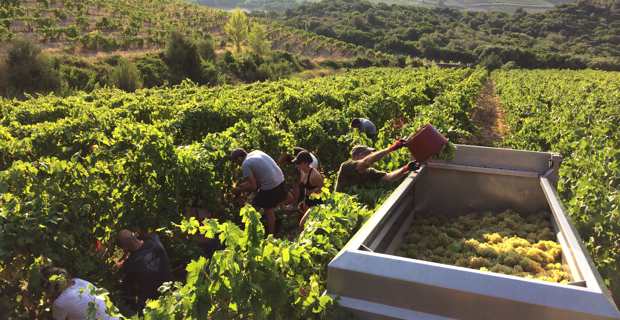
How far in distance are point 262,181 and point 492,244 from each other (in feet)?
11.9

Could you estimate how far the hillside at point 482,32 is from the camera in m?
83.2

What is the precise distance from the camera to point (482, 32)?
125 metres

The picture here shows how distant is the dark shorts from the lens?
6.82m

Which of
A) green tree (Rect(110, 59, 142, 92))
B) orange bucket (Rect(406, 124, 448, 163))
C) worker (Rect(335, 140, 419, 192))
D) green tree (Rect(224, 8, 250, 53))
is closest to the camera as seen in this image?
orange bucket (Rect(406, 124, 448, 163))

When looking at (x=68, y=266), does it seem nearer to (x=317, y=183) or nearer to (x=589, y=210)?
(x=317, y=183)

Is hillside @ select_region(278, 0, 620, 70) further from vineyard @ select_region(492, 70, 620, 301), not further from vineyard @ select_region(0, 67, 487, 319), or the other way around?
vineyard @ select_region(0, 67, 487, 319)

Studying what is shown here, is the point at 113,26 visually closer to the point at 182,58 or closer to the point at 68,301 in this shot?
the point at 182,58

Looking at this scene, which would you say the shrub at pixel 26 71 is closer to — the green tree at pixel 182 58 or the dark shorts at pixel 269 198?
the green tree at pixel 182 58

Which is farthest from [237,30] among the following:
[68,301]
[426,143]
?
[68,301]

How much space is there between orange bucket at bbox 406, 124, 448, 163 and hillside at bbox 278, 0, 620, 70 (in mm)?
79639

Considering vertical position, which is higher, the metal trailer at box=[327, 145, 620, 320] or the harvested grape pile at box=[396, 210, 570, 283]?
the metal trailer at box=[327, 145, 620, 320]

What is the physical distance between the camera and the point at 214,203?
22.4ft

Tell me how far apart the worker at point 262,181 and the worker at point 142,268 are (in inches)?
73.3

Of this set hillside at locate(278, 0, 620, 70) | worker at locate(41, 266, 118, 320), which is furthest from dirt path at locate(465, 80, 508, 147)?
hillside at locate(278, 0, 620, 70)
